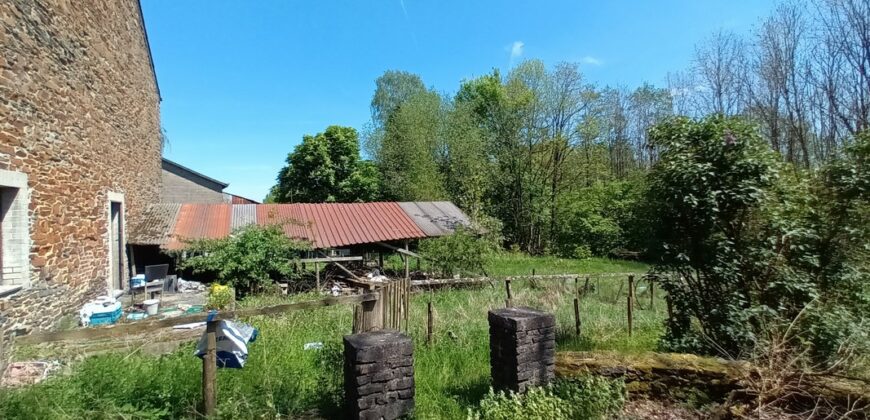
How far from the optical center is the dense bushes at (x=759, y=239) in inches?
205

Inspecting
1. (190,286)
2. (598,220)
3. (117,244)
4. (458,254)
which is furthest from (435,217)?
(598,220)

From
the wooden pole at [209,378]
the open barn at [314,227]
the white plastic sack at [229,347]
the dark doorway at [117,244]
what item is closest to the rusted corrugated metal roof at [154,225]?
the open barn at [314,227]

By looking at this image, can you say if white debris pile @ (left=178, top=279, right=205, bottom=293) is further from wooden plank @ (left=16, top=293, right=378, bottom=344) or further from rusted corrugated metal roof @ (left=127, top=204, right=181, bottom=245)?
wooden plank @ (left=16, top=293, right=378, bottom=344)

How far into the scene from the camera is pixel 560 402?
12.6 feet

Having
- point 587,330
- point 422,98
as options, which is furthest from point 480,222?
point 422,98

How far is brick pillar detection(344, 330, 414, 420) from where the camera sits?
3.48 metres

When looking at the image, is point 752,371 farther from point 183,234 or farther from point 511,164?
point 511,164

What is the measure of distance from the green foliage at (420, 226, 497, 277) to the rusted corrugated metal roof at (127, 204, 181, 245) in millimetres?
8024

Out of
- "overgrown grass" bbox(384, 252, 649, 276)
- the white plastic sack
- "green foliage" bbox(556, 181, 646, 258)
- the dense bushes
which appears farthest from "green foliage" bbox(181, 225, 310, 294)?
"green foliage" bbox(556, 181, 646, 258)

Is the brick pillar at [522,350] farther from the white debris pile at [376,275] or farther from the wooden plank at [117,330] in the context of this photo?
the white debris pile at [376,275]

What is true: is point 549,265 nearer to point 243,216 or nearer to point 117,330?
point 243,216

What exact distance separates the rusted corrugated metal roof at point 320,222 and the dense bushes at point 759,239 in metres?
10.4

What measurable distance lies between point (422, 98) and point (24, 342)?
97.8 feet

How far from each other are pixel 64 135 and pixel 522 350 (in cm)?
898
